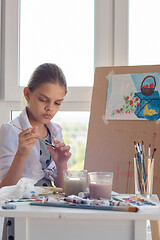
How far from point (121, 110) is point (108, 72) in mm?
205

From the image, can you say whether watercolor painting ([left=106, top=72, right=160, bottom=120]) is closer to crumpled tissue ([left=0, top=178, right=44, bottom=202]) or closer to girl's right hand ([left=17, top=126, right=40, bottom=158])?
girl's right hand ([left=17, top=126, right=40, bottom=158])

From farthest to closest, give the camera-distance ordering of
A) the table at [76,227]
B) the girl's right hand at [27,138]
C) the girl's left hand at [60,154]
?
the girl's left hand at [60,154] → the girl's right hand at [27,138] → the table at [76,227]

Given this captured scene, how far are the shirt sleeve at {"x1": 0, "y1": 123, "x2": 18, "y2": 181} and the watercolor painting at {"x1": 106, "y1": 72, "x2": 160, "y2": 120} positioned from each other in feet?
1.55

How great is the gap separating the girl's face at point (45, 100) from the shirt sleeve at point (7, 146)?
0.42 ft

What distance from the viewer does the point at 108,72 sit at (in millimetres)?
1720

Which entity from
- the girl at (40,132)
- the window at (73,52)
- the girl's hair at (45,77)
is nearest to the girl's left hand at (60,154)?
the girl at (40,132)

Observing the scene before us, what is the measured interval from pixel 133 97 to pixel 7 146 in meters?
0.63

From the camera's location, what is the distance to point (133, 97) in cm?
165

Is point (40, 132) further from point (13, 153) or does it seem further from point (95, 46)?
point (95, 46)

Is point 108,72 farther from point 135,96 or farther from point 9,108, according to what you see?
point 9,108

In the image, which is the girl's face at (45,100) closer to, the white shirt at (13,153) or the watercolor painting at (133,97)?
the white shirt at (13,153)

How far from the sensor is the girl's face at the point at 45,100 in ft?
4.81

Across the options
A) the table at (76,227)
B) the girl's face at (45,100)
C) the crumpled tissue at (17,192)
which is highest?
the girl's face at (45,100)

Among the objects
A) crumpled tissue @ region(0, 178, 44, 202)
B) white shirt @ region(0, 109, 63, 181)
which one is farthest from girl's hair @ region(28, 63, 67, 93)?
crumpled tissue @ region(0, 178, 44, 202)
